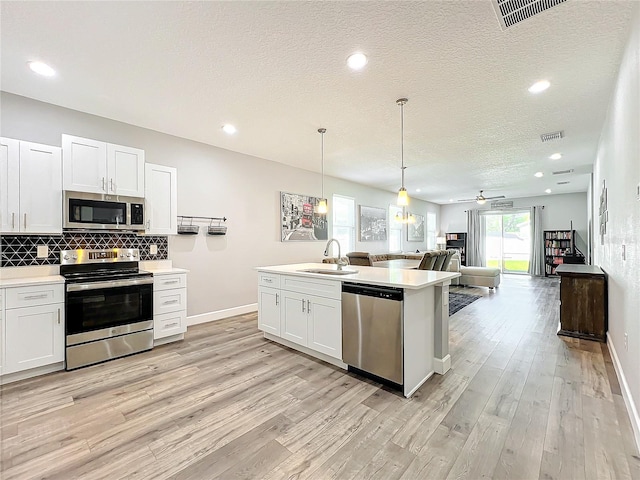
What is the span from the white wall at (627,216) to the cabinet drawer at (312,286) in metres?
2.12

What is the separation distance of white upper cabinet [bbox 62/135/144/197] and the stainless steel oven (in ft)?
2.58

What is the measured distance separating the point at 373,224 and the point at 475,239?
5.38 metres

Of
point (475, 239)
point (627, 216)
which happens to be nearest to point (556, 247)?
point (475, 239)

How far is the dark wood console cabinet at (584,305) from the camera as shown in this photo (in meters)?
3.53

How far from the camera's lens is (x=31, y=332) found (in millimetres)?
2615

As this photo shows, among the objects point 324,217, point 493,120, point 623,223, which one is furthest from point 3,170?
point 623,223

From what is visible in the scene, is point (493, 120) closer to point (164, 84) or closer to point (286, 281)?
point (286, 281)

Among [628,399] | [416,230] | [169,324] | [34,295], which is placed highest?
[416,230]

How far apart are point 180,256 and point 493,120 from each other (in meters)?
4.56

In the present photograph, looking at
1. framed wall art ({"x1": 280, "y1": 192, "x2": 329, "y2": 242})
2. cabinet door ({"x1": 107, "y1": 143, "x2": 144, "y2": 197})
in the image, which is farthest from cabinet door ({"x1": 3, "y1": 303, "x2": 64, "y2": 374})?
framed wall art ({"x1": 280, "y1": 192, "x2": 329, "y2": 242})

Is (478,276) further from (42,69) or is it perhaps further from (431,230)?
(42,69)

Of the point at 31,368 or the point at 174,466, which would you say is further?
the point at 31,368

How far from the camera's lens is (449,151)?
Answer: 4801 millimetres

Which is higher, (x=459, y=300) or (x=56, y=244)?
(x=56, y=244)
